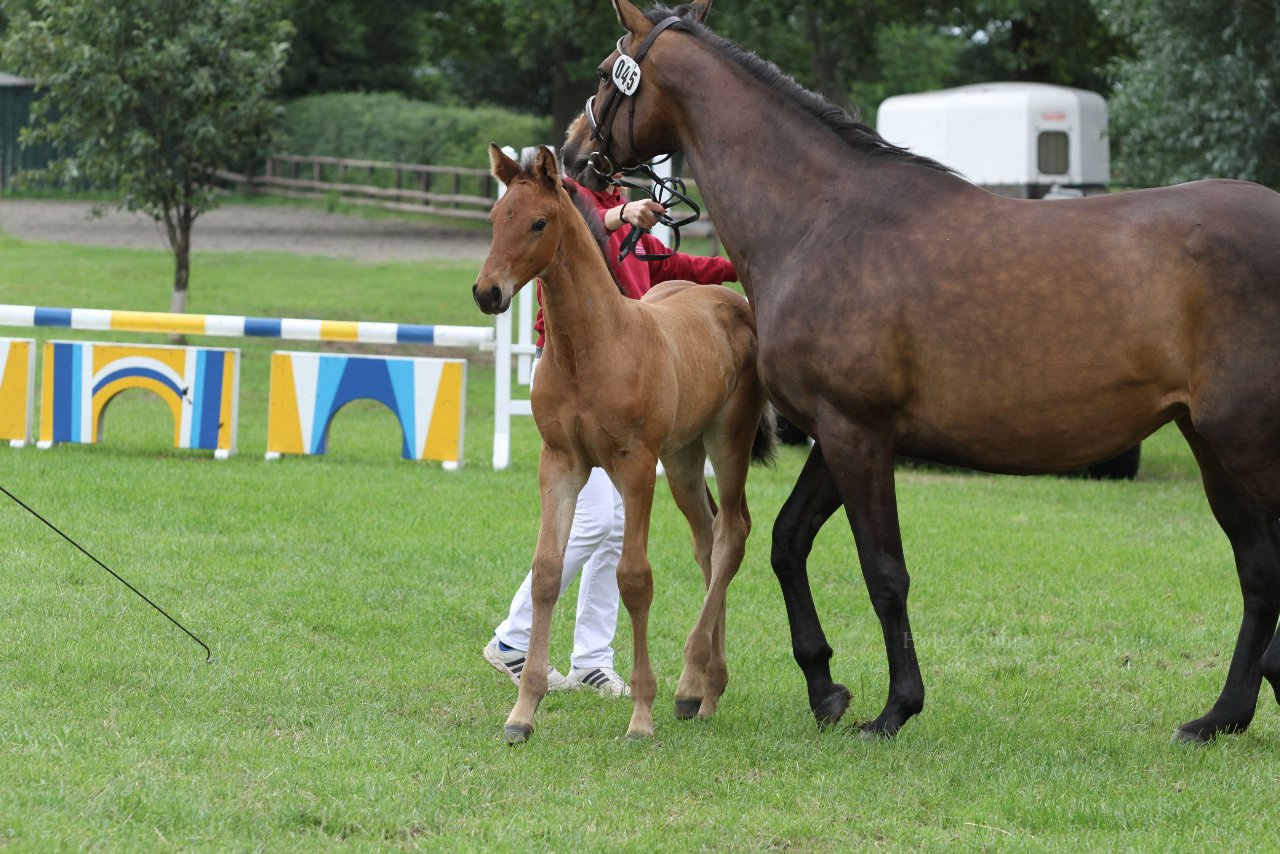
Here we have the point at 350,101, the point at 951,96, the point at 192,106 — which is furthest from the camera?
the point at 350,101

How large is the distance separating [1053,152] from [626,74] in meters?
13.2

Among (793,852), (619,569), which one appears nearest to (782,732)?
(619,569)

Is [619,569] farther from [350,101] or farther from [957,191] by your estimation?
[350,101]

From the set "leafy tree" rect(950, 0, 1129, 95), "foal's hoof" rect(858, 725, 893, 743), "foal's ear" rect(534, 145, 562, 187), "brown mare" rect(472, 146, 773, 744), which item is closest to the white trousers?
"brown mare" rect(472, 146, 773, 744)

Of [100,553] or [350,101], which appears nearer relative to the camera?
[100,553]

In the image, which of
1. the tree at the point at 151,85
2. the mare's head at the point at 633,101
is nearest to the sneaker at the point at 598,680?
the mare's head at the point at 633,101

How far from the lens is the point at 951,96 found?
18.0 metres

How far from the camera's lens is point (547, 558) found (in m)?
5.14

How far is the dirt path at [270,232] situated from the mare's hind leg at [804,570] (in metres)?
21.4

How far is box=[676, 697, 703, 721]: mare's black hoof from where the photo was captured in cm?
553

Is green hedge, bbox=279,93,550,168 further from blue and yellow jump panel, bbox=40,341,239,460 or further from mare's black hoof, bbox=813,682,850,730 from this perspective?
mare's black hoof, bbox=813,682,850,730

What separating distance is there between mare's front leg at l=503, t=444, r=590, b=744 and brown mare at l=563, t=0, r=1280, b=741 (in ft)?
2.69

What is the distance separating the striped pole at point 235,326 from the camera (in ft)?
35.2

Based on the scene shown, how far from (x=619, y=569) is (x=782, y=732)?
849mm
